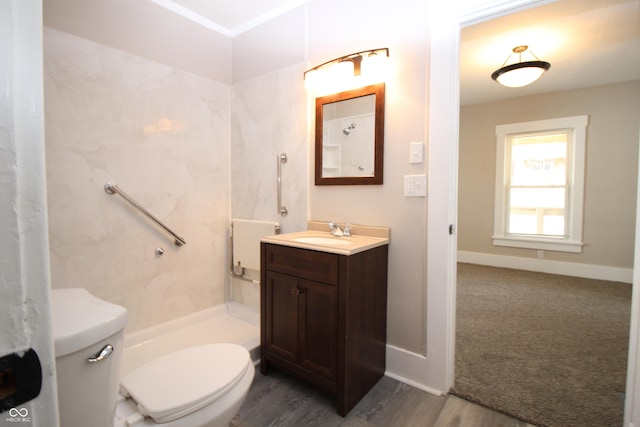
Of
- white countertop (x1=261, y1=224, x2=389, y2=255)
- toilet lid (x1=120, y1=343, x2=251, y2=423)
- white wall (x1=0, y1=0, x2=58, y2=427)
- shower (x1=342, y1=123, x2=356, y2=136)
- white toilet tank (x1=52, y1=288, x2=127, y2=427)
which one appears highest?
shower (x1=342, y1=123, x2=356, y2=136)

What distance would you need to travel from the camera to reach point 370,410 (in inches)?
62.1

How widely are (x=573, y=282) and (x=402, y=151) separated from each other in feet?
11.2

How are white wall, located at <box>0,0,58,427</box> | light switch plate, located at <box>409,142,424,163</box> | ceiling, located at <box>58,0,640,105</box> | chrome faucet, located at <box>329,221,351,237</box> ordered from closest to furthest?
1. white wall, located at <box>0,0,58,427</box>
2. light switch plate, located at <box>409,142,424,163</box>
3. chrome faucet, located at <box>329,221,351,237</box>
4. ceiling, located at <box>58,0,640,105</box>

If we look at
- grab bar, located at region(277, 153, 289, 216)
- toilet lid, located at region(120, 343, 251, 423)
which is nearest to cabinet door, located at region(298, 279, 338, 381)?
toilet lid, located at region(120, 343, 251, 423)

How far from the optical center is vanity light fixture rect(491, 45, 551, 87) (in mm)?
2604

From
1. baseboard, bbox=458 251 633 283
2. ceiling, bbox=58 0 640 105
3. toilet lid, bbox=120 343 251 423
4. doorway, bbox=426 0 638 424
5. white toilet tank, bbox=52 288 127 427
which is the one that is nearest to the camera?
white toilet tank, bbox=52 288 127 427

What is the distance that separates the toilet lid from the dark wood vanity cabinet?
16.2 inches

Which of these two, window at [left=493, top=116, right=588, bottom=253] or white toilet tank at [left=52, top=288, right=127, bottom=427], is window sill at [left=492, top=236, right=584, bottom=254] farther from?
white toilet tank at [left=52, top=288, right=127, bottom=427]

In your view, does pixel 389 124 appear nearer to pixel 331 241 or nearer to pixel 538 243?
pixel 331 241

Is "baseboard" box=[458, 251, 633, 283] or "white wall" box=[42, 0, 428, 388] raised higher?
"white wall" box=[42, 0, 428, 388]

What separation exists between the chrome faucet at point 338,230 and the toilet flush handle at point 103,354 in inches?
52.2

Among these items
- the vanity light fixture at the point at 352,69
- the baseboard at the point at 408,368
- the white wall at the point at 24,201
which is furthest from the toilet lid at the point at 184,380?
the vanity light fixture at the point at 352,69

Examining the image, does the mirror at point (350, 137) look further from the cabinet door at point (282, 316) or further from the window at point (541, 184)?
the window at point (541, 184)

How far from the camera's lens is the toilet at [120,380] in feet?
2.64
